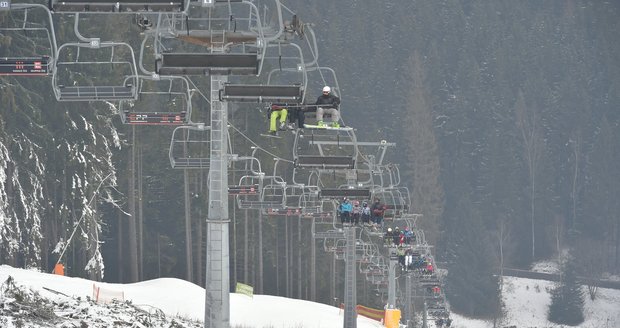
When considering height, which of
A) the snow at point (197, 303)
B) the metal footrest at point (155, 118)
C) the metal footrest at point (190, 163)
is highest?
the metal footrest at point (155, 118)

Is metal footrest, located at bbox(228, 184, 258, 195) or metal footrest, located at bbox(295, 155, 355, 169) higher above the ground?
metal footrest, located at bbox(295, 155, 355, 169)

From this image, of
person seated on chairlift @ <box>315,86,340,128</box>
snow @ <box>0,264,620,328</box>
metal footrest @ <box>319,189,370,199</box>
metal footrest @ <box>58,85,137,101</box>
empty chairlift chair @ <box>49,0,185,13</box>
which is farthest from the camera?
metal footrest @ <box>319,189,370,199</box>

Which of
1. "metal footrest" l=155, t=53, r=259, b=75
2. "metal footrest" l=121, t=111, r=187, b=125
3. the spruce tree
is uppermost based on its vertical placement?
"metal footrest" l=155, t=53, r=259, b=75

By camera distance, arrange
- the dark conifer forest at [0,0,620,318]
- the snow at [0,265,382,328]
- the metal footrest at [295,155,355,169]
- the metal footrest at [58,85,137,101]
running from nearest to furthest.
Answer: the metal footrest at [58,85,137,101] < the metal footrest at [295,155,355,169] < the snow at [0,265,382,328] < the dark conifer forest at [0,0,620,318]

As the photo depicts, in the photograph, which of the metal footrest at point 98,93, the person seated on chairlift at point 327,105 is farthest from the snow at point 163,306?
the person seated on chairlift at point 327,105

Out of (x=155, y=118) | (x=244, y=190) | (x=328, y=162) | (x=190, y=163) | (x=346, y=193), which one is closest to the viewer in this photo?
(x=155, y=118)

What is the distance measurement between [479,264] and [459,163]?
33246 millimetres

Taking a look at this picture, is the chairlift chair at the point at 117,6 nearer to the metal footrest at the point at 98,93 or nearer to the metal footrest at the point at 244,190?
the metal footrest at the point at 98,93

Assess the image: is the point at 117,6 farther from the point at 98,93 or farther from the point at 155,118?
the point at 155,118

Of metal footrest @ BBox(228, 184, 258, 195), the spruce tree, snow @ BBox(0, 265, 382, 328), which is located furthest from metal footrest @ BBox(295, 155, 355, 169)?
the spruce tree

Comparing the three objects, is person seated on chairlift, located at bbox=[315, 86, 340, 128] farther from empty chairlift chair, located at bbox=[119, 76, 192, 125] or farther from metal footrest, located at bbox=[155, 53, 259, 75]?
metal footrest, located at bbox=[155, 53, 259, 75]

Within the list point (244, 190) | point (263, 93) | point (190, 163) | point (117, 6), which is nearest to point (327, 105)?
point (263, 93)

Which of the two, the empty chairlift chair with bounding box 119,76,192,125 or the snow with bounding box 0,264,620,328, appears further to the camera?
the empty chairlift chair with bounding box 119,76,192,125

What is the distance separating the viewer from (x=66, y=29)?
5712 centimetres
